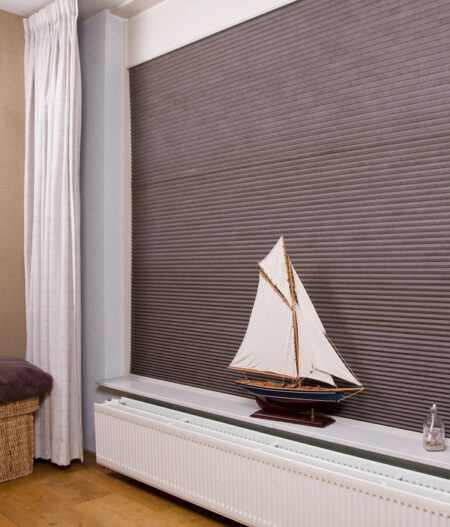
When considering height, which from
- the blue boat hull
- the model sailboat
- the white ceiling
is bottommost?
the blue boat hull

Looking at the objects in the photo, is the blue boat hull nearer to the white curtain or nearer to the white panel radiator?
the white panel radiator

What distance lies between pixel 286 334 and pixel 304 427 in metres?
0.36

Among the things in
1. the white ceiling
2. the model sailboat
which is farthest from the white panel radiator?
the white ceiling

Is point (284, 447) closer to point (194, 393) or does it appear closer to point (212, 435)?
point (212, 435)

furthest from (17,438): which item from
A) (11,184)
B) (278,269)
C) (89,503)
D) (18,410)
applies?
(278,269)

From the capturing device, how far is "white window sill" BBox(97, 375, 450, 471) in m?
1.95

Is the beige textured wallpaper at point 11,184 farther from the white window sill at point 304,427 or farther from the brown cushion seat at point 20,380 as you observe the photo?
the white window sill at point 304,427

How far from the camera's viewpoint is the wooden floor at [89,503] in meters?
2.46

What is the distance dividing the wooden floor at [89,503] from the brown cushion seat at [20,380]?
0.44 meters

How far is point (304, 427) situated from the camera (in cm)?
224

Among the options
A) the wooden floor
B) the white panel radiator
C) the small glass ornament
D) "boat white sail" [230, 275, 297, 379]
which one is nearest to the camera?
the white panel radiator

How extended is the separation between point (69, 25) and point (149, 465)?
231cm

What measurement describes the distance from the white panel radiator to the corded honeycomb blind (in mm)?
283

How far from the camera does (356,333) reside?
7.51ft
